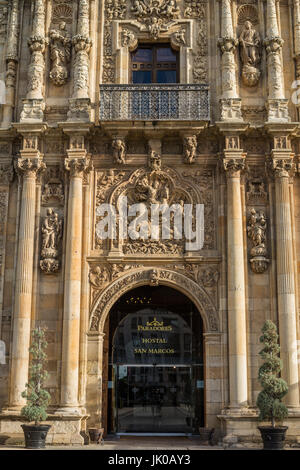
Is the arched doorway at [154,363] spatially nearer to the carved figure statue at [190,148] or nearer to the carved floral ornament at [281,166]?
the carved figure statue at [190,148]

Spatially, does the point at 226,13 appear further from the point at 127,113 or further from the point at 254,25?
the point at 127,113

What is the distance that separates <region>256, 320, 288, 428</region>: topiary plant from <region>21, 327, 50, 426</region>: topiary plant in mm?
5422

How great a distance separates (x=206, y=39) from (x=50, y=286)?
9.08 metres

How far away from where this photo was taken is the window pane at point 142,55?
2034cm

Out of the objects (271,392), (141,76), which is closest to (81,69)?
(141,76)

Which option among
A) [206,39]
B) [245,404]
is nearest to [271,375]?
[245,404]

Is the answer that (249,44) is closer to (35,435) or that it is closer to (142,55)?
(142,55)

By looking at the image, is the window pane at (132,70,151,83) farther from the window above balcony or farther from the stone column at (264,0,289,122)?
the stone column at (264,0,289,122)

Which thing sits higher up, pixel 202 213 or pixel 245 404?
pixel 202 213

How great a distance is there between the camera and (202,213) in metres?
18.8

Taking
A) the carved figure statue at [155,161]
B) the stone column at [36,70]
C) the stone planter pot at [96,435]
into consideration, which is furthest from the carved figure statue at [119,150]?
the stone planter pot at [96,435]

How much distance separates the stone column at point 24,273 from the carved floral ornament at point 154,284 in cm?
192

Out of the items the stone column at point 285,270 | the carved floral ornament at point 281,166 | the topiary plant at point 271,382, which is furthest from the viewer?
the carved floral ornament at point 281,166
